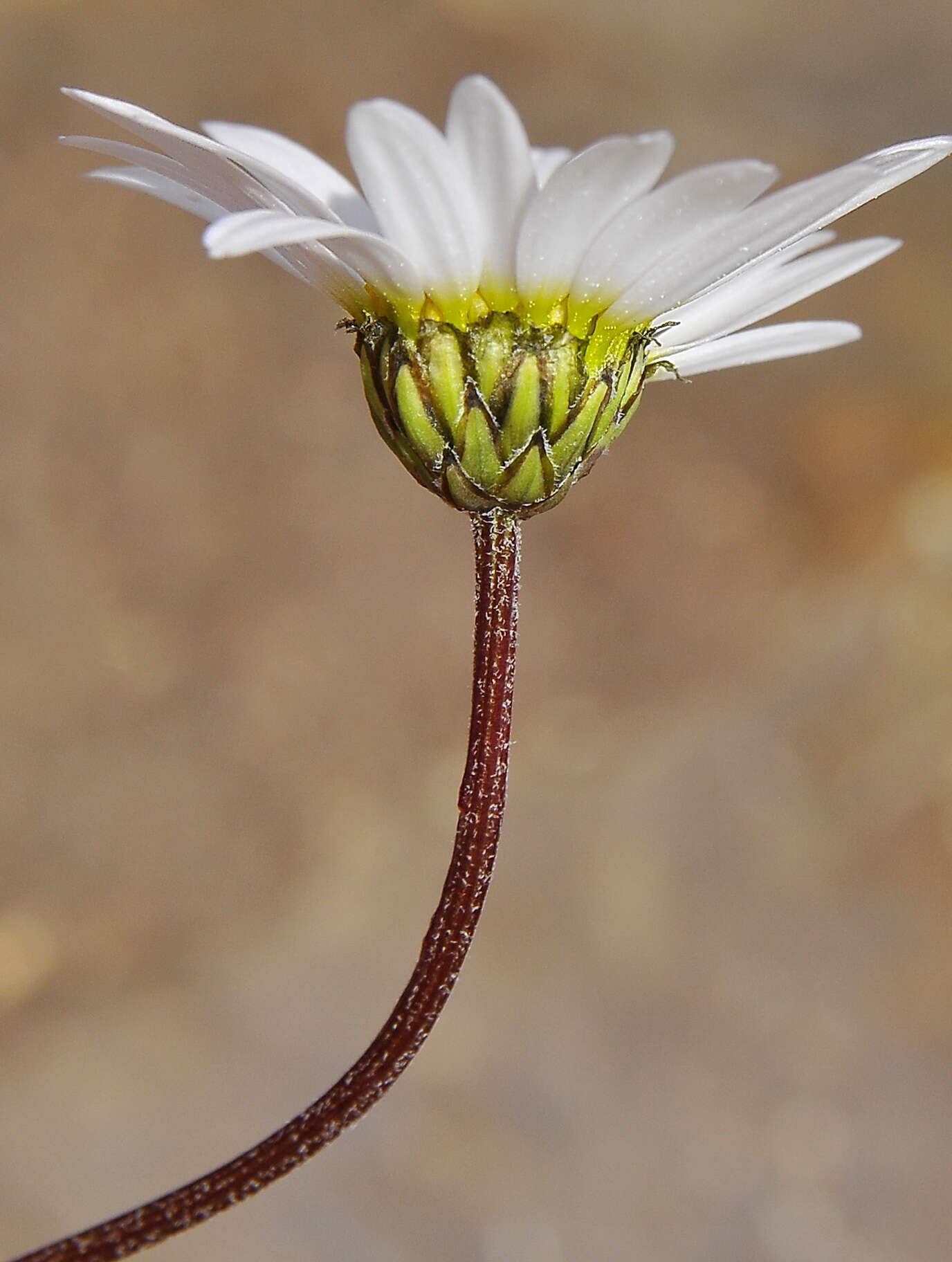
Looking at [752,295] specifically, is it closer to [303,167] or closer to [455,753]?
[303,167]

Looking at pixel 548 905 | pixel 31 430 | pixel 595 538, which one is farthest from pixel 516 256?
pixel 31 430

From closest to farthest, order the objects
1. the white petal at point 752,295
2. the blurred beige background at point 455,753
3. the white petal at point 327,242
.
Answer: the white petal at point 327,242 < the white petal at point 752,295 < the blurred beige background at point 455,753

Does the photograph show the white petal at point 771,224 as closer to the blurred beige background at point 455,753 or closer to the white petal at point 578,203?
the white petal at point 578,203

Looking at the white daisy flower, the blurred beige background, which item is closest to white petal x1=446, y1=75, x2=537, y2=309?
the white daisy flower

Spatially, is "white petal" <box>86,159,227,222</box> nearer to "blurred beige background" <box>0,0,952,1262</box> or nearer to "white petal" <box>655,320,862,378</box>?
"white petal" <box>655,320,862,378</box>

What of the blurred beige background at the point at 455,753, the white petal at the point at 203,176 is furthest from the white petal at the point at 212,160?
the blurred beige background at the point at 455,753

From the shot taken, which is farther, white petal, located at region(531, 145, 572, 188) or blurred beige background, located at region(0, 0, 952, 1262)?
blurred beige background, located at region(0, 0, 952, 1262)

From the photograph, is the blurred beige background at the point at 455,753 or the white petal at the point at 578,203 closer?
the white petal at the point at 578,203

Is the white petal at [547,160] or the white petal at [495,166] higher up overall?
the white petal at [547,160]
